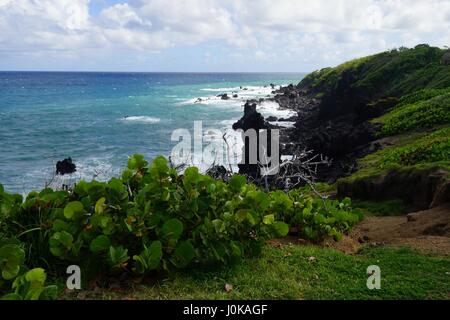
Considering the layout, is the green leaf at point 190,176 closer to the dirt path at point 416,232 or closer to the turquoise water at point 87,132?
the dirt path at point 416,232

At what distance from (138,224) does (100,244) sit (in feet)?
1.23

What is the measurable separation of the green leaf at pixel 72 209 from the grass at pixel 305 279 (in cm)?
75

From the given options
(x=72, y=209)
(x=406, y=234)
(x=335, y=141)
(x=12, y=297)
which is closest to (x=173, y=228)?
(x=72, y=209)

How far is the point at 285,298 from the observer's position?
13.2 feet

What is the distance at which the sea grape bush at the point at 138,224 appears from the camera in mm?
4004

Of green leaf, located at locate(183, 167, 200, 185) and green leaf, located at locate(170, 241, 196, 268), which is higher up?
green leaf, located at locate(183, 167, 200, 185)

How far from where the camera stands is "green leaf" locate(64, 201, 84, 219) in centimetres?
407

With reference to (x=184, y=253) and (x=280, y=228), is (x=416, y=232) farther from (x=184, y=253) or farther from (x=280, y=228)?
(x=184, y=253)

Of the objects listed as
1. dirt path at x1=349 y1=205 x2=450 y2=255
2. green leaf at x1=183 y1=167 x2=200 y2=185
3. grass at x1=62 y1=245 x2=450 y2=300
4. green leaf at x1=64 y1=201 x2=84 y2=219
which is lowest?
dirt path at x1=349 y1=205 x2=450 y2=255

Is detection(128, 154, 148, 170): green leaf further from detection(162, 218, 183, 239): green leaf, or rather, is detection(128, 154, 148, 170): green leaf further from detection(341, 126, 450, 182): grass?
detection(341, 126, 450, 182): grass

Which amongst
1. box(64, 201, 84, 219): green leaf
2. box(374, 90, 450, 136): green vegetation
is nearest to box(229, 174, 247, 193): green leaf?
box(64, 201, 84, 219): green leaf

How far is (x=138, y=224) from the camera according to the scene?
408 centimetres

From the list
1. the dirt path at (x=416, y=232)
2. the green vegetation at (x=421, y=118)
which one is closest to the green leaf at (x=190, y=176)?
the dirt path at (x=416, y=232)
